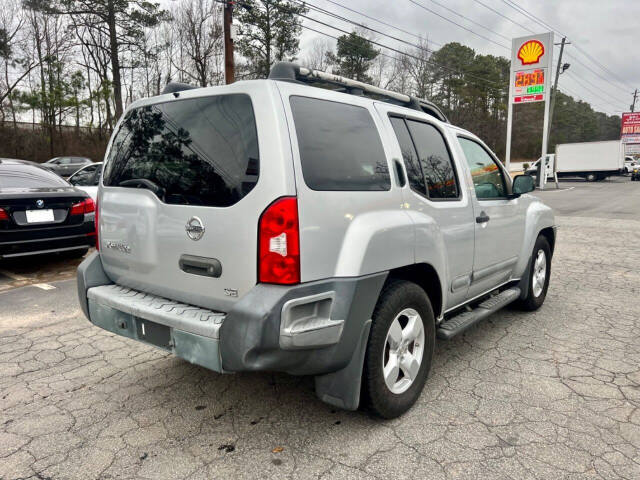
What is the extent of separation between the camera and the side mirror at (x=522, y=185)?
4066 millimetres

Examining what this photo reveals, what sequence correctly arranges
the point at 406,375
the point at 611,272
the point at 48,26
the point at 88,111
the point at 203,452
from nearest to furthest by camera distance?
the point at 203,452, the point at 406,375, the point at 611,272, the point at 48,26, the point at 88,111

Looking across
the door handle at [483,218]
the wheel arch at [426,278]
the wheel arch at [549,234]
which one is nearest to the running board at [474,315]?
the wheel arch at [426,278]

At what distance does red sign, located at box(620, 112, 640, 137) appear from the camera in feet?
163

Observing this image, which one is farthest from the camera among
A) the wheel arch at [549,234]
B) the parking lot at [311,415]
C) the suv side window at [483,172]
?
the wheel arch at [549,234]

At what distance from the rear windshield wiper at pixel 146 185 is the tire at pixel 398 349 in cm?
136

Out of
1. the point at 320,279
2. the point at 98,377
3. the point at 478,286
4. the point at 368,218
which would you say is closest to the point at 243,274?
the point at 320,279

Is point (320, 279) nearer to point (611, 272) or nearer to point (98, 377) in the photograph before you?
point (98, 377)

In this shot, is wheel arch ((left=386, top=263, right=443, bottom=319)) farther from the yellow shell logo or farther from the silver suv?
the yellow shell logo

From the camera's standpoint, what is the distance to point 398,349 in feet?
8.93

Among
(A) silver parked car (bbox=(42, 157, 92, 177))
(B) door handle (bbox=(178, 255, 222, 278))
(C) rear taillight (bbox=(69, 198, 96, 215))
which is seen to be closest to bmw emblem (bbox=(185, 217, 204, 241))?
(B) door handle (bbox=(178, 255, 222, 278))

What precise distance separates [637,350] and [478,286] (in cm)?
144

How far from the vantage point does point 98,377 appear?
3.33 m

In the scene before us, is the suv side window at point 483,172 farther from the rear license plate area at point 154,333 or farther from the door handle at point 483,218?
the rear license plate area at point 154,333

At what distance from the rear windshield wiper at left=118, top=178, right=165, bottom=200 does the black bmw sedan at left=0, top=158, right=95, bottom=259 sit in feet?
12.7
